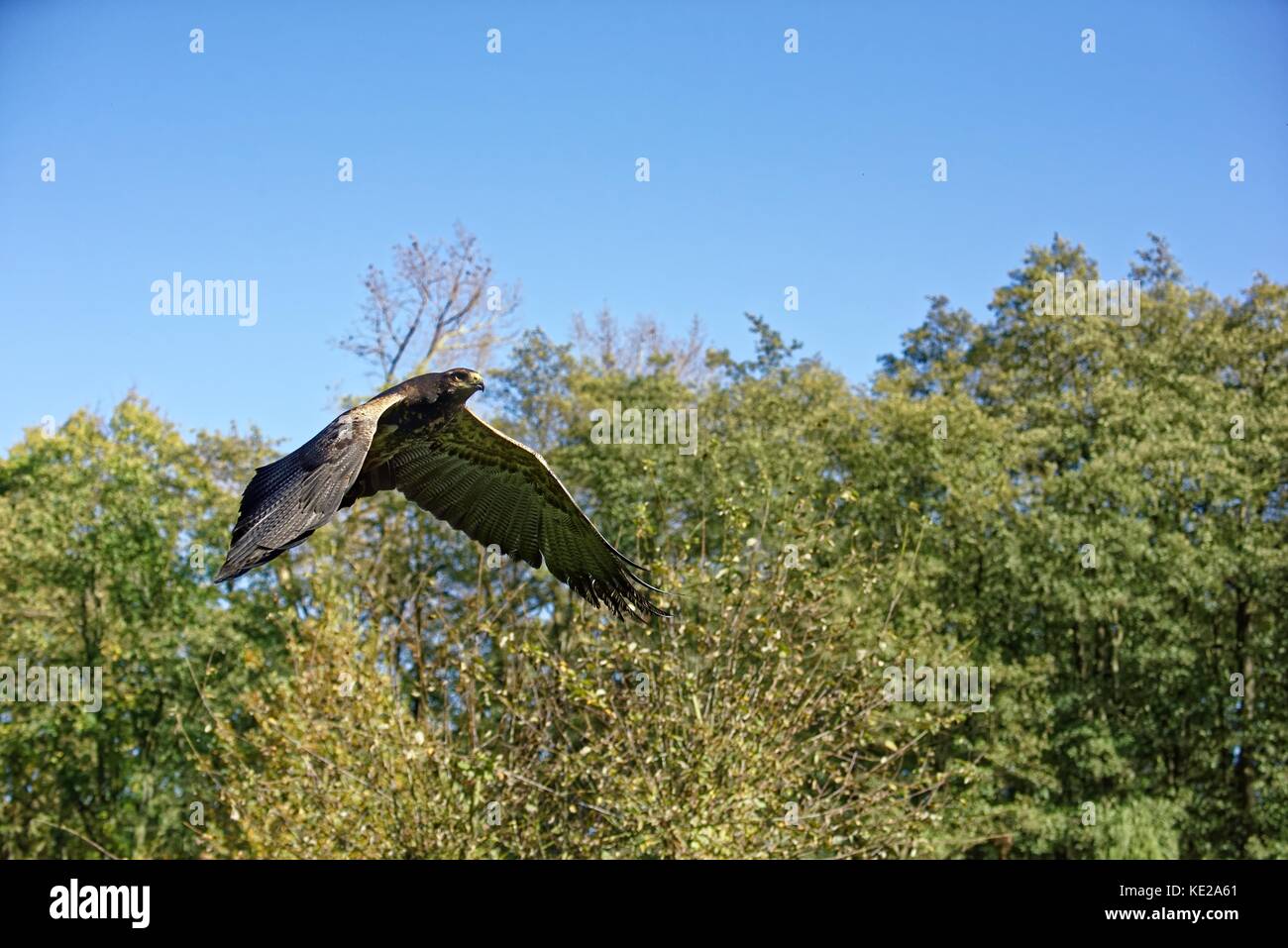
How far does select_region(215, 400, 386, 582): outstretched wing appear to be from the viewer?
5.74 m

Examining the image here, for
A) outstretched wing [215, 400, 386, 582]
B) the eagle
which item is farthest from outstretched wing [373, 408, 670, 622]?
outstretched wing [215, 400, 386, 582]

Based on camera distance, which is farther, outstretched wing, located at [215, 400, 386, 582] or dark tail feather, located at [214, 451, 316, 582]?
outstretched wing, located at [215, 400, 386, 582]

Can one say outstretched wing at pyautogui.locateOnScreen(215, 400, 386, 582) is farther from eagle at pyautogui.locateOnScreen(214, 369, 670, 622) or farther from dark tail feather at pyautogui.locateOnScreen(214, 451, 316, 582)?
eagle at pyautogui.locateOnScreen(214, 369, 670, 622)

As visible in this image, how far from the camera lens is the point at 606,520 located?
99.1ft

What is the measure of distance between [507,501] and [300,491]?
3.01 m

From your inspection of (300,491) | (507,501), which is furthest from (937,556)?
(300,491)

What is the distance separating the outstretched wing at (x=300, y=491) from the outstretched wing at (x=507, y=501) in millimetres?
1947

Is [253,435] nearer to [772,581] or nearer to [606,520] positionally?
[606,520]

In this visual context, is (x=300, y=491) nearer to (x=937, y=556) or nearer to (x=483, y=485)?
(x=483, y=485)

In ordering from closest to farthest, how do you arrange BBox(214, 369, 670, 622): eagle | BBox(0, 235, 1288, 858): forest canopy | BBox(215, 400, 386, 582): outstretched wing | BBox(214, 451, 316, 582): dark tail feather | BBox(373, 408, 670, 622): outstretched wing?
BBox(214, 451, 316, 582): dark tail feather
BBox(215, 400, 386, 582): outstretched wing
BBox(214, 369, 670, 622): eagle
BBox(373, 408, 670, 622): outstretched wing
BBox(0, 235, 1288, 858): forest canopy

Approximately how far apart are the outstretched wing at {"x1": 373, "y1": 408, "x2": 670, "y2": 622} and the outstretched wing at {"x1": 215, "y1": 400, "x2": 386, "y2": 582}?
1.95 metres

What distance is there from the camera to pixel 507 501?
30.5ft

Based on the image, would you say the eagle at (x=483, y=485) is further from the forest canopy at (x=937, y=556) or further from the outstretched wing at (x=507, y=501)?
the forest canopy at (x=937, y=556)
